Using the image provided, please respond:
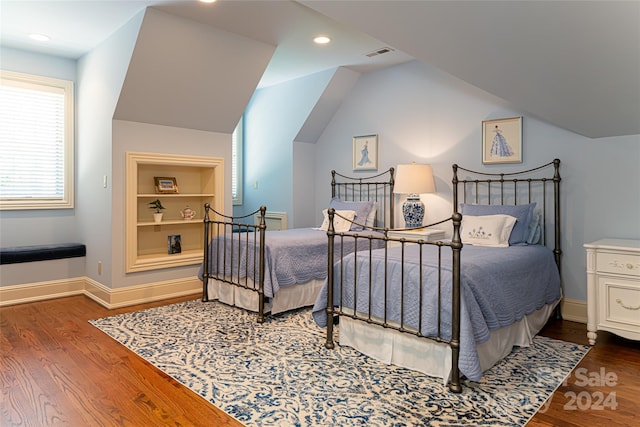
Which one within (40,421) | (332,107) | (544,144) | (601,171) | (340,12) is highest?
(332,107)

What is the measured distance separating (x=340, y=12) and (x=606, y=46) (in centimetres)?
130

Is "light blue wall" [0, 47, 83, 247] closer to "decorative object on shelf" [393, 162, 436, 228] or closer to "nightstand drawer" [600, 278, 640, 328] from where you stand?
"decorative object on shelf" [393, 162, 436, 228]

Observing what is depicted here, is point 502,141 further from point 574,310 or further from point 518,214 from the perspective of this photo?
point 574,310

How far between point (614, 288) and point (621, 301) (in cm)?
10

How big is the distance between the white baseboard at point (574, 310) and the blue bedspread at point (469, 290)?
0.41 m

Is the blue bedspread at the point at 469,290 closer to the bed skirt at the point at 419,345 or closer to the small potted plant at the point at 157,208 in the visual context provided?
the bed skirt at the point at 419,345

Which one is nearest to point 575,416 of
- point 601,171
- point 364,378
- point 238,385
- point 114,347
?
point 364,378

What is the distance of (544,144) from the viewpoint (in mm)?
3723

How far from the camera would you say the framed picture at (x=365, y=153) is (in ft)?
16.5

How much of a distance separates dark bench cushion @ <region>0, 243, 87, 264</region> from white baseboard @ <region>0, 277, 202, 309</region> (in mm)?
263

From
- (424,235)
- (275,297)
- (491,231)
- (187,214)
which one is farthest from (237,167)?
(491,231)

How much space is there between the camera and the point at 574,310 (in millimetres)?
3602

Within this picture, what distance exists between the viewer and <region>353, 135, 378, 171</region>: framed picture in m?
5.03

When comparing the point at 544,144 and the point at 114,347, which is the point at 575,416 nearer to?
the point at 544,144
